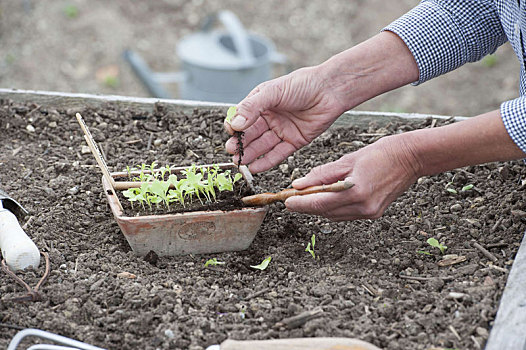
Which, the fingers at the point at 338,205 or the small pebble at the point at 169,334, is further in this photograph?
the fingers at the point at 338,205

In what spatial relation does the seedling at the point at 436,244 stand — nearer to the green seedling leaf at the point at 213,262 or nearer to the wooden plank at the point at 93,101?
the green seedling leaf at the point at 213,262

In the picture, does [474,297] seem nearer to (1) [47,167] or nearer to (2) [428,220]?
(2) [428,220]

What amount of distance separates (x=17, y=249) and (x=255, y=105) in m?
0.81

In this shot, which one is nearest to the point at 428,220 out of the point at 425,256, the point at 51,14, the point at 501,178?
the point at 425,256

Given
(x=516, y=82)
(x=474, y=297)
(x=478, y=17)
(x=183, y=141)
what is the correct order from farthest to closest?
(x=516, y=82), (x=183, y=141), (x=478, y=17), (x=474, y=297)

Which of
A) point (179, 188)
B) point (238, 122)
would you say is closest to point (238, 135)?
point (238, 122)

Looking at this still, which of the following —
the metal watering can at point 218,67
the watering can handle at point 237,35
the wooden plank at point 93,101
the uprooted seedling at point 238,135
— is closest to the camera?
the uprooted seedling at point 238,135

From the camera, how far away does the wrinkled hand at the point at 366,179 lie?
169 centimetres

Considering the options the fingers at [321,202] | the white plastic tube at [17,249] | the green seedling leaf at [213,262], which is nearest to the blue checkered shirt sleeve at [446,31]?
the fingers at [321,202]

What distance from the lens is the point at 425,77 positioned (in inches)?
83.0

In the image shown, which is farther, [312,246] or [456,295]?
[312,246]

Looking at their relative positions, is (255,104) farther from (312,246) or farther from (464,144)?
(464,144)

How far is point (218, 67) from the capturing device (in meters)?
4.06

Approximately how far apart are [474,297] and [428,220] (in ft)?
1.47
